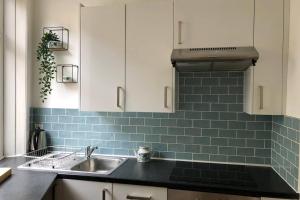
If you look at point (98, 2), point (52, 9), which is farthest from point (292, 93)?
point (52, 9)

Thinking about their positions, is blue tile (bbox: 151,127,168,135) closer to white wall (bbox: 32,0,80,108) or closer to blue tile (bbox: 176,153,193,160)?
blue tile (bbox: 176,153,193,160)

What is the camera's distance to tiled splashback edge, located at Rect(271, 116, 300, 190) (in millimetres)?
1486

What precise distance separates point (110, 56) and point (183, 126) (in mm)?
870

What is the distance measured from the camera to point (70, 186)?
179cm

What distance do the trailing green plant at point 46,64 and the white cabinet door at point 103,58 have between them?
0.49 metres

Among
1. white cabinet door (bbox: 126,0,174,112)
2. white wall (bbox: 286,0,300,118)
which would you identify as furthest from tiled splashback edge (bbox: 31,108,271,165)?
white wall (bbox: 286,0,300,118)

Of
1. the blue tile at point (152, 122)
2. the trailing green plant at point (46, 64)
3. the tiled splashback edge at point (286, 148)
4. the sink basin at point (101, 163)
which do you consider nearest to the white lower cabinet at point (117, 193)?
the tiled splashback edge at point (286, 148)

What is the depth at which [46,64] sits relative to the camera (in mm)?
2359

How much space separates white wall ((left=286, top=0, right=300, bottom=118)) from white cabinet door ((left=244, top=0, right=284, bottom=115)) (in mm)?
58

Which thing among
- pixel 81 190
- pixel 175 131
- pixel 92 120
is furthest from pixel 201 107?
pixel 81 190

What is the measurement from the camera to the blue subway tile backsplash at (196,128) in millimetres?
2059

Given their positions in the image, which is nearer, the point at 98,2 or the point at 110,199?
the point at 110,199

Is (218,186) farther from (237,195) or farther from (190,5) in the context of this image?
(190,5)

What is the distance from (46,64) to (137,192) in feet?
4.88
